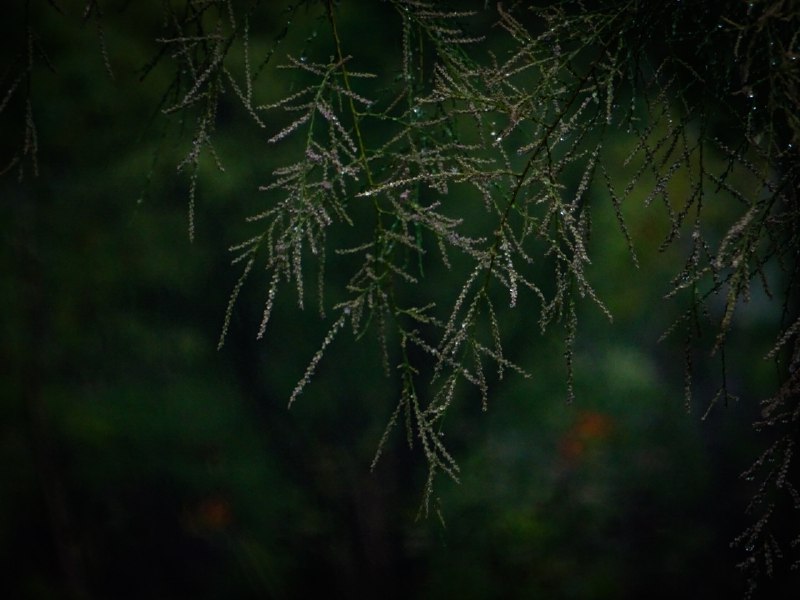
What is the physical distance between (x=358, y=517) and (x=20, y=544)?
8.58 feet

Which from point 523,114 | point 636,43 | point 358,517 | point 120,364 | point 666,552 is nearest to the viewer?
point 523,114

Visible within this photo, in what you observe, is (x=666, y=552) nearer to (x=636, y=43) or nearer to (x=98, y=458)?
(x=98, y=458)

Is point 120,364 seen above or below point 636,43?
below

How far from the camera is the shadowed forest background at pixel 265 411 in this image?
492 centimetres

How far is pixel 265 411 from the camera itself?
5.63m

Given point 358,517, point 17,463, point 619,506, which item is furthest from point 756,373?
point 17,463

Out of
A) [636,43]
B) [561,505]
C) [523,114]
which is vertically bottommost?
[561,505]

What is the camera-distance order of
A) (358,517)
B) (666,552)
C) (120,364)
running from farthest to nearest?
(666,552) < (358,517) < (120,364)

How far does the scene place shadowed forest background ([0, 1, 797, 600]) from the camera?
492cm

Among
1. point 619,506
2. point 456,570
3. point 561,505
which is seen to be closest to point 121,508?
point 456,570

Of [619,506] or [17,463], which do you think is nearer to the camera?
[17,463]

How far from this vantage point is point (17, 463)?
6027 mm

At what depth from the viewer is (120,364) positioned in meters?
5.54

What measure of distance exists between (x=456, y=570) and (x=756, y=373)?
274 cm
